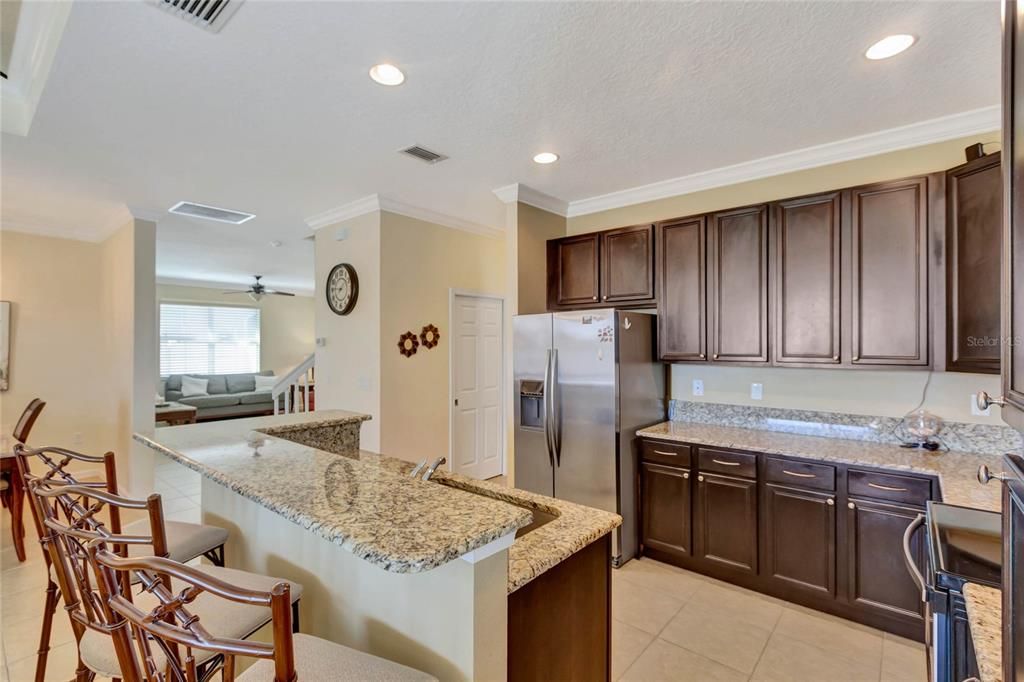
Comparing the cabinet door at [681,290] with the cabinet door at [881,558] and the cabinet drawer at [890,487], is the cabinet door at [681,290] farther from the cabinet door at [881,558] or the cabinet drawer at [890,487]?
the cabinet door at [881,558]

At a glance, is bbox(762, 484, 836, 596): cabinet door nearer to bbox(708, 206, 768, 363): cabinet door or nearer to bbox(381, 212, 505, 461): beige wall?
bbox(708, 206, 768, 363): cabinet door

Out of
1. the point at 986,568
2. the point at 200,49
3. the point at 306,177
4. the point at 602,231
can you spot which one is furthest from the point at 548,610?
the point at 306,177

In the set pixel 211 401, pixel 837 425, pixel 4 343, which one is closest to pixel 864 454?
pixel 837 425

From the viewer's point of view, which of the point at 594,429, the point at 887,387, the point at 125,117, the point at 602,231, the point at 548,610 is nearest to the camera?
the point at 548,610

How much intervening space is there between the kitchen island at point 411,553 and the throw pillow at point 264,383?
8099mm

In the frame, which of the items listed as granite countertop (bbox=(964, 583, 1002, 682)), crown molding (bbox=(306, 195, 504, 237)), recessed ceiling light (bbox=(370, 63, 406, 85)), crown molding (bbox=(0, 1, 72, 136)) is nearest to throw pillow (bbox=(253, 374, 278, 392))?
crown molding (bbox=(306, 195, 504, 237))

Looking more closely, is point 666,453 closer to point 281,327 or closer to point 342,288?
point 342,288

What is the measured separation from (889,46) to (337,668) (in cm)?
288

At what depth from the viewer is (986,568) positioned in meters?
1.26

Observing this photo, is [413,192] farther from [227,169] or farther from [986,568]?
[986,568]

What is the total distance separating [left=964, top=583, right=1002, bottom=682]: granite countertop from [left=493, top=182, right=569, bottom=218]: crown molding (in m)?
3.22

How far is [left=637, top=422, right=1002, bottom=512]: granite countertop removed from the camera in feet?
6.36

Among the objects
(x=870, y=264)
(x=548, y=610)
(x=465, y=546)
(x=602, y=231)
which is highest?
(x=602, y=231)

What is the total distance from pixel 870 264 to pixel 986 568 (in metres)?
1.84
